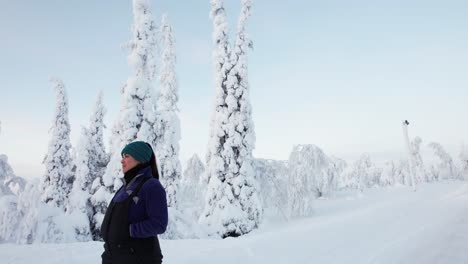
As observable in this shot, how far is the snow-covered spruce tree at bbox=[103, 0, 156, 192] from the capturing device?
17719mm

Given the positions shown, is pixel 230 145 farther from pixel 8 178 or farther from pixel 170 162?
pixel 8 178

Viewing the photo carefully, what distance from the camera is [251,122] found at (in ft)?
69.8

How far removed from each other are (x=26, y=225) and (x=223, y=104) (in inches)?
493

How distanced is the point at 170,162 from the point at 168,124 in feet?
9.27

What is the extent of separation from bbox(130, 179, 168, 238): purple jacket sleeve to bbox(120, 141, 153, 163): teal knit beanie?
252 mm

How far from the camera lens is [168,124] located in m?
21.1

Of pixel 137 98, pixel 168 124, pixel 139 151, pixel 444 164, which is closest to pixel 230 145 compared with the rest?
pixel 168 124

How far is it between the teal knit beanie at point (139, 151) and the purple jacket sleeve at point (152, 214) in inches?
9.9

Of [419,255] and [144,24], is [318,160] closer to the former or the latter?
[144,24]

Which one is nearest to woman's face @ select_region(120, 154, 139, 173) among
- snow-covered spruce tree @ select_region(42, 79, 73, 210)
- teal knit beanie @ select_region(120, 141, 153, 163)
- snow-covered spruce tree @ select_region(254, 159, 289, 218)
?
teal knit beanie @ select_region(120, 141, 153, 163)

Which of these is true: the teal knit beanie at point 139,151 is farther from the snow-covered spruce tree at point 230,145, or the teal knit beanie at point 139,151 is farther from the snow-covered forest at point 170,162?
the snow-covered spruce tree at point 230,145

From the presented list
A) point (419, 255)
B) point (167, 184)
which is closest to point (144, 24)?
point (167, 184)

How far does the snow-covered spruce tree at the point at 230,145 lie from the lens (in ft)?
63.9

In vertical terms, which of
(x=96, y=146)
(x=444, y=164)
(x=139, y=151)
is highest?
(x=96, y=146)
